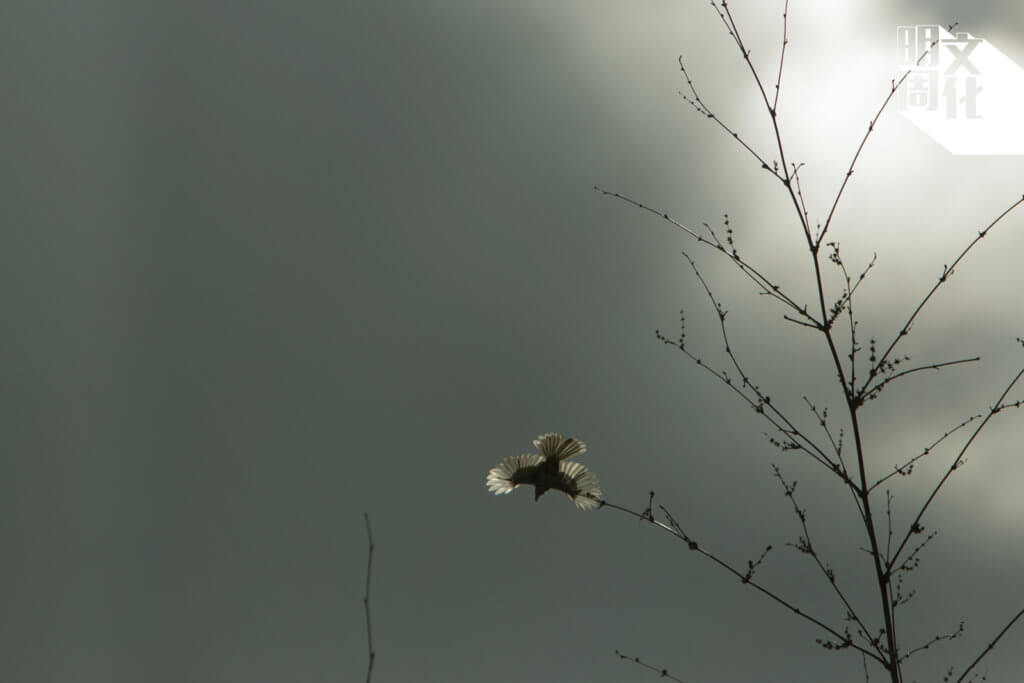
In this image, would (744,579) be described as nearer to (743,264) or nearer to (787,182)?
(743,264)

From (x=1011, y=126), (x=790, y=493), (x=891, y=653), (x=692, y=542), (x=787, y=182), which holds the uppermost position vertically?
(x=1011, y=126)

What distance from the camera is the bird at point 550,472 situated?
183 cm

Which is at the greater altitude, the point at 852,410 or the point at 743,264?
the point at 743,264

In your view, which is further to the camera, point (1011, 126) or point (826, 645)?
point (1011, 126)

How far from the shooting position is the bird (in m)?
1.83

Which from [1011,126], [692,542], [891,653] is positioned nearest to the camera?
[891,653]

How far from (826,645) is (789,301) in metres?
0.70

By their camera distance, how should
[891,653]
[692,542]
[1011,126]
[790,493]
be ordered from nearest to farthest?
[891,653]
[692,542]
[790,493]
[1011,126]

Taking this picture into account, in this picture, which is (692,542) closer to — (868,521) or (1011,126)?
(868,521)

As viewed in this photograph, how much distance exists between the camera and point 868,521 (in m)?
1.52

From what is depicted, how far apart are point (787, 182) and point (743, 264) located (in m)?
0.19

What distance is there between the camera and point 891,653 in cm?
149

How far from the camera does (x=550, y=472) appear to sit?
6.04ft

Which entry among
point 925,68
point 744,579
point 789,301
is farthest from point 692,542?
point 925,68
